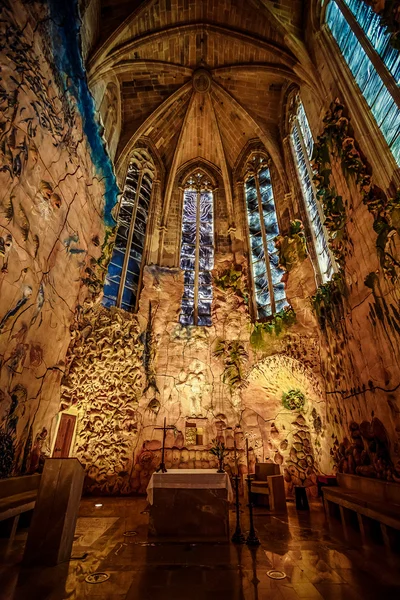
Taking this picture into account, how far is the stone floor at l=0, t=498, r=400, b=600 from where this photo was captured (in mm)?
2332

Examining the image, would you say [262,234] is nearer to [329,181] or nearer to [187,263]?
[187,263]

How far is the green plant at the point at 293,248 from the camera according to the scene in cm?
825

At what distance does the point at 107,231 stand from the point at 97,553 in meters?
6.88

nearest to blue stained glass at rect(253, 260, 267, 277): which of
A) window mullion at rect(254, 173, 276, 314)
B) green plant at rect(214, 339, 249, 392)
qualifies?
window mullion at rect(254, 173, 276, 314)

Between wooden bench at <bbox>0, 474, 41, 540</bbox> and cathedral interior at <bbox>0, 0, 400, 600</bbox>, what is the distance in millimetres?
34

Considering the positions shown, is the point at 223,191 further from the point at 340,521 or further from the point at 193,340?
the point at 340,521

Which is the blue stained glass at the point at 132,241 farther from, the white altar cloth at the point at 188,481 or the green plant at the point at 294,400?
the white altar cloth at the point at 188,481

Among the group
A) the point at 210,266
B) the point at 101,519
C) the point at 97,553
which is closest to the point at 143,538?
the point at 97,553

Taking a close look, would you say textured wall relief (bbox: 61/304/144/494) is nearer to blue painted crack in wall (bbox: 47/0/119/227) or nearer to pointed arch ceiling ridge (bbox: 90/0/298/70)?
blue painted crack in wall (bbox: 47/0/119/227)

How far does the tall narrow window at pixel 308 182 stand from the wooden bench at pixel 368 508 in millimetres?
4472

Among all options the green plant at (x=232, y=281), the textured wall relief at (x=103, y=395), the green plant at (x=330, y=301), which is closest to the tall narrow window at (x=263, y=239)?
the green plant at (x=232, y=281)

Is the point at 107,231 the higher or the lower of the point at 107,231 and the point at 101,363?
the higher

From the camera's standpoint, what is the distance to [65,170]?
5.89 metres

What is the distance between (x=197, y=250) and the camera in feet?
36.3
